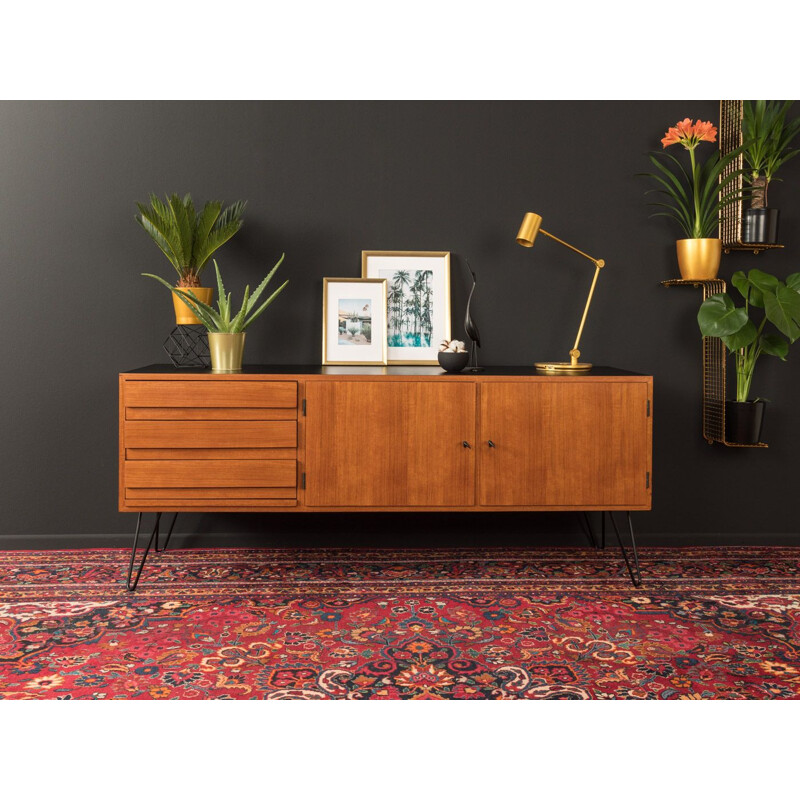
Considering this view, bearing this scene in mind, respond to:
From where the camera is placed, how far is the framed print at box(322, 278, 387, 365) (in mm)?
3496

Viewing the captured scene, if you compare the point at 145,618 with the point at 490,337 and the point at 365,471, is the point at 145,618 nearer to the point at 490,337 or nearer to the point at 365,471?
the point at 365,471

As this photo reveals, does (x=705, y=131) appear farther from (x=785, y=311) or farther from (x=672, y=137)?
(x=785, y=311)

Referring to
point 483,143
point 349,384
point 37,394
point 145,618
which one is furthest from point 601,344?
point 37,394

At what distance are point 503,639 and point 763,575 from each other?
142 cm

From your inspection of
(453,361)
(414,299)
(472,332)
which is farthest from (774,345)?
(414,299)

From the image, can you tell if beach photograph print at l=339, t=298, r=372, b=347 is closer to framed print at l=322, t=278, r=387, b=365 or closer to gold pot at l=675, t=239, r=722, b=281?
framed print at l=322, t=278, r=387, b=365

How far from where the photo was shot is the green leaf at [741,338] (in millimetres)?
3266

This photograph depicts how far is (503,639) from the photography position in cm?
253

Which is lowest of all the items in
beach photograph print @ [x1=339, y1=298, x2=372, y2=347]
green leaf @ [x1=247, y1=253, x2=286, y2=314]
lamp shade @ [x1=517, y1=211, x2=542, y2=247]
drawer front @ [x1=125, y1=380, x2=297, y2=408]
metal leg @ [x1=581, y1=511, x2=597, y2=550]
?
metal leg @ [x1=581, y1=511, x2=597, y2=550]

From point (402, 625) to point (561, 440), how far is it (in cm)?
100

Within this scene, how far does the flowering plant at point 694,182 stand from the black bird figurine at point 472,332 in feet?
3.12

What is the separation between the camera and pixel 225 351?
3.09 m

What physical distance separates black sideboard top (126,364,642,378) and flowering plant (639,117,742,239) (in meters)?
0.83

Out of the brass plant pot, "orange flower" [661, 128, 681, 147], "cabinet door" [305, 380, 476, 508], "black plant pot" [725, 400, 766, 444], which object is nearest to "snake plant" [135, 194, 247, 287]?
the brass plant pot
